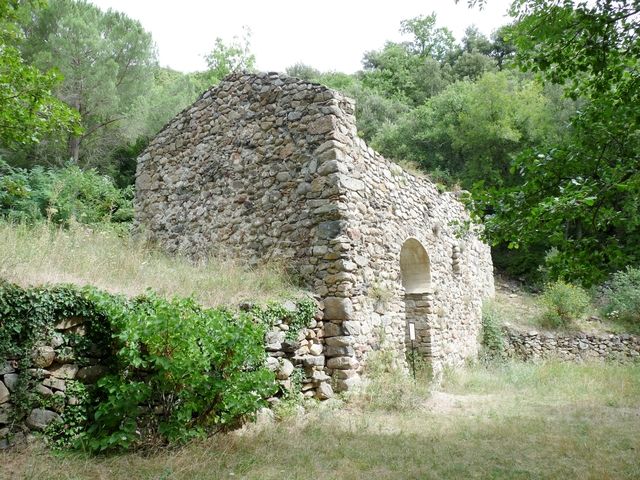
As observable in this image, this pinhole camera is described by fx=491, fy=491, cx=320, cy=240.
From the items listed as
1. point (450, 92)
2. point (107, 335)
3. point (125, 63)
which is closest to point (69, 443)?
point (107, 335)

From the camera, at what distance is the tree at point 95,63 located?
1642 centimetres

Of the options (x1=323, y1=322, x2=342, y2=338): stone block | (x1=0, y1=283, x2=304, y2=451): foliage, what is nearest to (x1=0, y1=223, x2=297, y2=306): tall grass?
(x1=0, y1=283, x2=304, y2=451): foliage

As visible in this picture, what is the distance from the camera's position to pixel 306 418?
5938mm

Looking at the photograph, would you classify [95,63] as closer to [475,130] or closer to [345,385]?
[345,385]

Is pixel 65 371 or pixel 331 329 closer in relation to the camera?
pixel 65 371

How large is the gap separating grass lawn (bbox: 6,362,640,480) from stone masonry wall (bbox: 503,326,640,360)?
534 cm

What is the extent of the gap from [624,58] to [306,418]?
220 inches

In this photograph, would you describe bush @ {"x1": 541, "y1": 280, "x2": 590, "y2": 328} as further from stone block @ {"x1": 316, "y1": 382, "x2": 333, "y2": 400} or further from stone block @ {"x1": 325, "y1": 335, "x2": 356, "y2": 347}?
stone block @ {"x1": 316, "y1": 382, "x2": 333, "y2": 400}

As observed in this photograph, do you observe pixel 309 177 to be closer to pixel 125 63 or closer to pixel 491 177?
pixel 125 63

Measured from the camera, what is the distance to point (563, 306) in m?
14.6

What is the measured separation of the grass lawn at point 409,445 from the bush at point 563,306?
6.46 meters

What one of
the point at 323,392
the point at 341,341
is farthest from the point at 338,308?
the point at 323,392

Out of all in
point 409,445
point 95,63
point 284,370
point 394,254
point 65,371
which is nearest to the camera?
point 65,371

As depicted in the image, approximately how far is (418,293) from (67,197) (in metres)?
9.59
